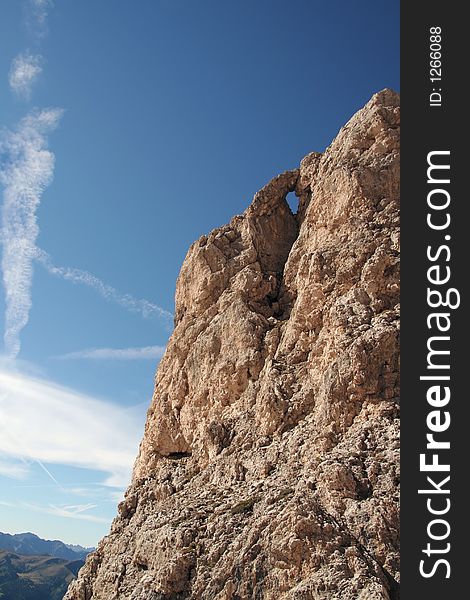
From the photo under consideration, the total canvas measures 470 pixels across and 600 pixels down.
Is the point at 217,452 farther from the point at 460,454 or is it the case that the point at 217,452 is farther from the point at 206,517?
the point at 460,454

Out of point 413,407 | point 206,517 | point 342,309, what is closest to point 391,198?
point 342,309

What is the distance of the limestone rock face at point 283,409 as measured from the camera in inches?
963

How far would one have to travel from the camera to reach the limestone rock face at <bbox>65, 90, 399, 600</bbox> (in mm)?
24469

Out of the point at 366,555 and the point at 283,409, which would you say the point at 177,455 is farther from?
the point at 366,555

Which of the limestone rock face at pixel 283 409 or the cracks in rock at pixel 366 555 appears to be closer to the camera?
the cracks in rock at pixel 366 555

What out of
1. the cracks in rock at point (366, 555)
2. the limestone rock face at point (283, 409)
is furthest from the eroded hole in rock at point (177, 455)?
the cracks in rock at point (366, 555)

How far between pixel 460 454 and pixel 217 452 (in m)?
23.4

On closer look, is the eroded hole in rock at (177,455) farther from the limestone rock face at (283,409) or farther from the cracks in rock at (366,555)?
the cracks in rock at (366,555)

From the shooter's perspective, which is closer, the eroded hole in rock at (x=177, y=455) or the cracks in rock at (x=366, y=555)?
the cracks in rock at (x=366, y=555)

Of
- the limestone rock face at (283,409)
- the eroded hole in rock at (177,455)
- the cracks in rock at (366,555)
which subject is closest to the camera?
the cracks in rock at (366,555)

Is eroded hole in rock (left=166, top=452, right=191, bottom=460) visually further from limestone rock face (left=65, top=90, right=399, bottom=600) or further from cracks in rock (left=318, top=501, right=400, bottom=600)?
cracks in rock (left=318, top=501, right=400, bottom=600)

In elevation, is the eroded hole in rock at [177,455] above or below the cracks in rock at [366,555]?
above

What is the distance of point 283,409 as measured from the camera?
3278 centimetres

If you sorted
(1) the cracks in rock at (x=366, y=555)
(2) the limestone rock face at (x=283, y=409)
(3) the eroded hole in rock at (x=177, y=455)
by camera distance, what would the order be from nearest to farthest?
(1) the cracks in rock at (x=366, y=555), (2) the limestone rock face at (x=283, y=409), (3) the eroded hole in rock at (x=177, y=455)
